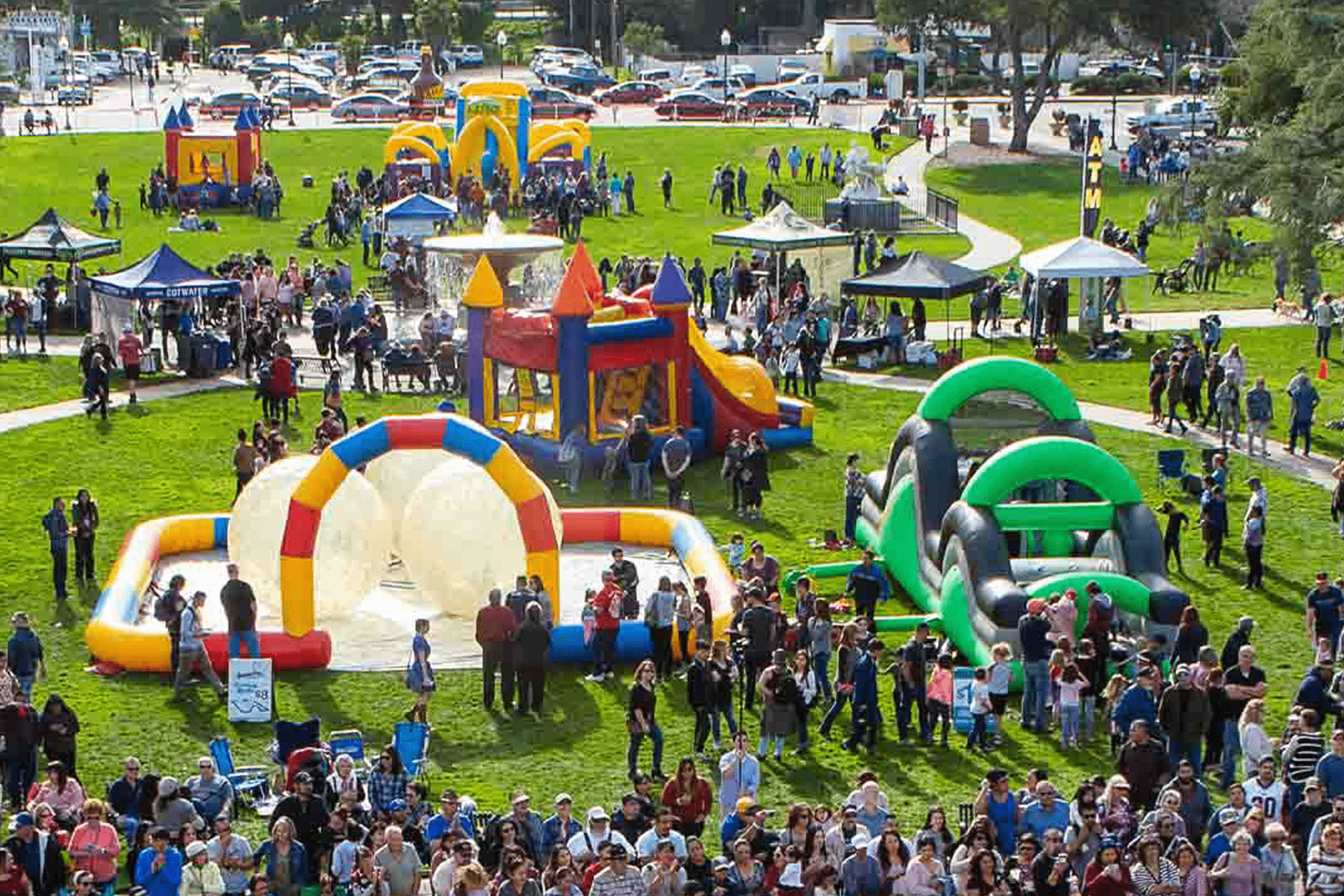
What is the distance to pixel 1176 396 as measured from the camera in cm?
3234

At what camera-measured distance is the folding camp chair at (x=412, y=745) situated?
1911 centimetres

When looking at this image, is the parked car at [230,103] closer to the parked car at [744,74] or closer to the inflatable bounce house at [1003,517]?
the parked car at [744,74]

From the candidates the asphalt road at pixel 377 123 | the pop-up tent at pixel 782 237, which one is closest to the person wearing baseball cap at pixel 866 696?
the pop-up tent at pixel 782 237

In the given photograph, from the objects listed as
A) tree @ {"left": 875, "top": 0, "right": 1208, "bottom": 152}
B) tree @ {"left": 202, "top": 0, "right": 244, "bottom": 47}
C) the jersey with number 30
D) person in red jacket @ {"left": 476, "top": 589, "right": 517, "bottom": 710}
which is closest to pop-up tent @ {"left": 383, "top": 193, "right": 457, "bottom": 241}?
tree @ {"left": 875, "top": 0, "right": 1208, "bottom": 152}

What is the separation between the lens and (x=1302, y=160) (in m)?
33.8

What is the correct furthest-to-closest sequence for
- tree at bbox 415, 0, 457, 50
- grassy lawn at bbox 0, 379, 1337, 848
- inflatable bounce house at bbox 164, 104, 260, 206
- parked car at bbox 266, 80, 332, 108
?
tree at bbox 415, 0, 457, 50 < parked car at bbox 266, 80, 332, 108 < inflatable bounce house at bbox 164, 104, 260, 206 < grassy lawn at bbox 0, 379, 1337, 848

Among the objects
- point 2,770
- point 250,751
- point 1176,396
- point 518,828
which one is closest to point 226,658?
point 250,751

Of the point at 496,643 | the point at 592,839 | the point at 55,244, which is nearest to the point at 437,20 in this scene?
the point at 55,244

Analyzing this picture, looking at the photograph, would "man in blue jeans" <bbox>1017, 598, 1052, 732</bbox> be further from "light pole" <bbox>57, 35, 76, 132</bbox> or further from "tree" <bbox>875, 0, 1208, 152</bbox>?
A: "light pole" <bbox>57, 35, 76, 132</bbox>

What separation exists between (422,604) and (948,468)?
5842 mm

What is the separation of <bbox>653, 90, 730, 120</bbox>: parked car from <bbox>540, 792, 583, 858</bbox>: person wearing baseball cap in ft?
206

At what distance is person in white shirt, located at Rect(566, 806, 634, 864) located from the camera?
15586 mm

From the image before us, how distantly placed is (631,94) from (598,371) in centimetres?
5613

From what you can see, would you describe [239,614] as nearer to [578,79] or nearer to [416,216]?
[416,216]
